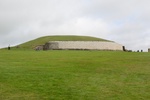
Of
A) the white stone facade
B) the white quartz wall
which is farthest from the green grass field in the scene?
the white quartz wall

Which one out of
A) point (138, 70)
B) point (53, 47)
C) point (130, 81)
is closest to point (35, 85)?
point (130, 81)

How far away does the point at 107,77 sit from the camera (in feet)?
53.9

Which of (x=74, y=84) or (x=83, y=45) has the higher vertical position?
(x=83, y=45)

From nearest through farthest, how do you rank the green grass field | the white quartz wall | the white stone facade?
1. the green grass field
2. the white stone facade
3. the white quartz wall

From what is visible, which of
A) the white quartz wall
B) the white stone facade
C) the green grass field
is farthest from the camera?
the white quartz wall

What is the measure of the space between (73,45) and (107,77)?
→ 3685cm

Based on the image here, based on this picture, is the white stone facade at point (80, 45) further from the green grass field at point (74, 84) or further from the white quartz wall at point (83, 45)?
the green grass field at point (74, 84)

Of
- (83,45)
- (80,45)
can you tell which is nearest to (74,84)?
(80,45)

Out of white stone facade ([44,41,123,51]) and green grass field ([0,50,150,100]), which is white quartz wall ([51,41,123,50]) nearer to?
white stone facade ([44,41,123,51])

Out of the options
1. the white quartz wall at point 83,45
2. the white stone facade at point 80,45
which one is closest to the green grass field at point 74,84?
the white stone facade at point 80,45

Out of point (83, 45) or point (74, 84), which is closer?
point (74, 84)

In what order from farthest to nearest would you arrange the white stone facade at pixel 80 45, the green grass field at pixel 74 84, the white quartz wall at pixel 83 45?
the white quartz wall at pixel 83 45, the white stone facade at pixel 80 45, the green grass field at pixel 74 84

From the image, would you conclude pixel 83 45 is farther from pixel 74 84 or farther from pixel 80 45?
pixel 74 84

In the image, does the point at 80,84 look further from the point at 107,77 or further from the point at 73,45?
the point at 73,45
